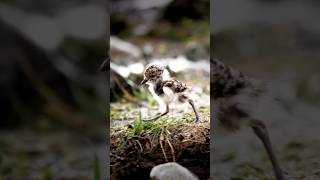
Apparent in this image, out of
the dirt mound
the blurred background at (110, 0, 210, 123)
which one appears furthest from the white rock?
the blurred background at (110, 0, 210, 123)

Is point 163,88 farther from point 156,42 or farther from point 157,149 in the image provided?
point 156,42

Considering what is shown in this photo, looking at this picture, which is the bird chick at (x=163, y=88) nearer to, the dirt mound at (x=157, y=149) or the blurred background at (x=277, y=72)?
the dirt mound at (x=157, y=149)

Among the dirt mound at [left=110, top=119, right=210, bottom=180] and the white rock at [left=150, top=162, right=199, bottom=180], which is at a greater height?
the dirt mound at [left=110, top=119, right=210, bottom=180]

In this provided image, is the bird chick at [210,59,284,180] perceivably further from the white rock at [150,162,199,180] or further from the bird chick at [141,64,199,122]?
the white rock at [150,162,199,180]

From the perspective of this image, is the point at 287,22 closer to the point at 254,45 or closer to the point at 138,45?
the point at 254,45

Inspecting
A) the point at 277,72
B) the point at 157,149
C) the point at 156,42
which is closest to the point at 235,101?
the point at 277,72

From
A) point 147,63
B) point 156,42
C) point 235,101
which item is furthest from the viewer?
point 156,42
